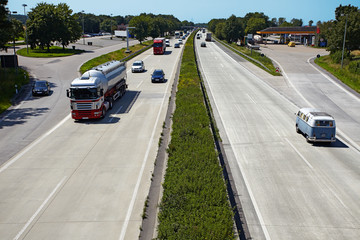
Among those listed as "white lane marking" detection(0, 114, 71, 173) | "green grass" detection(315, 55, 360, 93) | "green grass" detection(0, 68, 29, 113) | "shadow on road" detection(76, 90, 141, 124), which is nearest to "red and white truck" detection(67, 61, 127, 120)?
"shadow on road" detection(76, 90, 141, 124)

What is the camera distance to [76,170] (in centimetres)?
1691

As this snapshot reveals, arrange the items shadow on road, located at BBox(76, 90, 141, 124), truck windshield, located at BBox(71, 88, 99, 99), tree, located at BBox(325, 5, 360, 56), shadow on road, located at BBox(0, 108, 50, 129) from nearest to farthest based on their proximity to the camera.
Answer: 1. truck windshield, located at BBox(71, 88, 99, 99)
2. shadow on road, located at BBox(76, 90, 141, 124)
3. shadow on road, located at BBox(0, 108, 50, 129)
4. tree, located at BBox(325, 5, 360, 56)

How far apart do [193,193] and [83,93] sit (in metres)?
15.9

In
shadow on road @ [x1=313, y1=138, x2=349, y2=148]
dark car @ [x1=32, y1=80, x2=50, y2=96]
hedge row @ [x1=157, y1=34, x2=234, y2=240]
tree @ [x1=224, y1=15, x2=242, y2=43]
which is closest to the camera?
hedge row @ [x1=157, y1=34, x2=234, y2=240]

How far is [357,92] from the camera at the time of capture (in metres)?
38.4

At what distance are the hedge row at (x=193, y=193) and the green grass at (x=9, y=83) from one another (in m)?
21.4

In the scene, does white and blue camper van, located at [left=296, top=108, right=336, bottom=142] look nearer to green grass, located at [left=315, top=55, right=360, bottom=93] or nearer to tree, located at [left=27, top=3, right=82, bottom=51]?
green grass, located at [left=315, top=55, right=360, bottom=93]

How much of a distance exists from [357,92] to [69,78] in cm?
3741

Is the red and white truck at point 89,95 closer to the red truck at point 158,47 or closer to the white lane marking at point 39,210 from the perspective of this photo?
the white lane marking at point 39,210

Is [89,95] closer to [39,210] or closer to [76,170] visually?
[76,170]

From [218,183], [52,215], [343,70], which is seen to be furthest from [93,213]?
[343,70]

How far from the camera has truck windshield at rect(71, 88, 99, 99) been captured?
24.6 meters

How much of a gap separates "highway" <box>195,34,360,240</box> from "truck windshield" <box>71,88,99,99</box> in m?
10.2

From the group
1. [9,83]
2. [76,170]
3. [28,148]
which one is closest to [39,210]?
[76,170]
